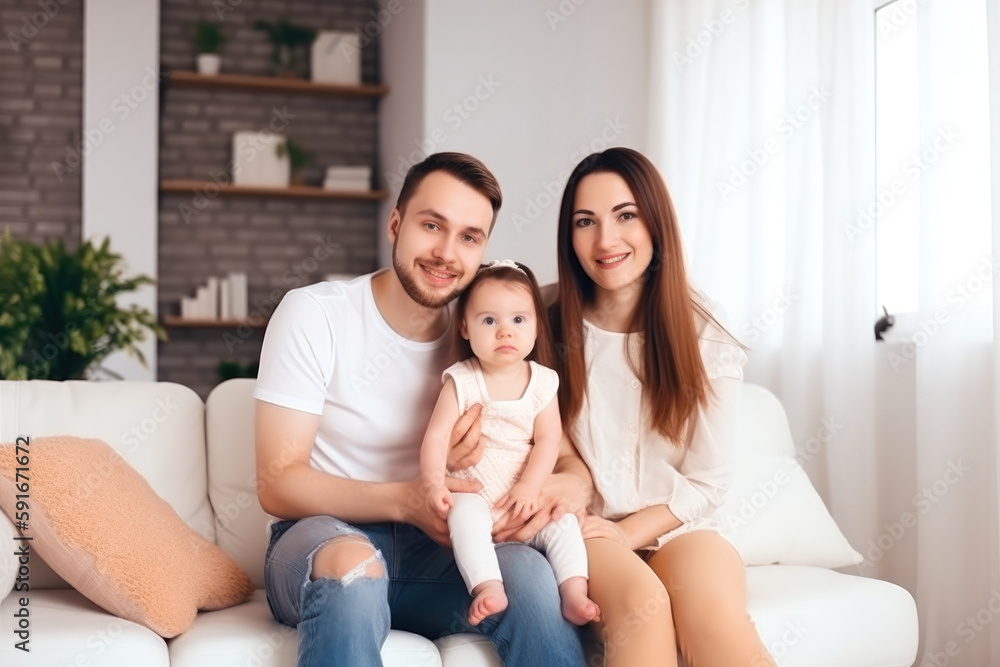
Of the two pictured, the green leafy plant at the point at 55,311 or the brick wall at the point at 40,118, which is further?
the brick wall at the point at 40,118

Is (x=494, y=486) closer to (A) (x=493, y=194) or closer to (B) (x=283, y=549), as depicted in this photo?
(B) (x=283, y=549)

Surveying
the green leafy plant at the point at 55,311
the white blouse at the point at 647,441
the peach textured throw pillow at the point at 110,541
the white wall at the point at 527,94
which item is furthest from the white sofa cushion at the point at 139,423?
the white wall at the point at 527,94

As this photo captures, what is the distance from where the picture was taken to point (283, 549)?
178cm

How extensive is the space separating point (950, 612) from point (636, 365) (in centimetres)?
119

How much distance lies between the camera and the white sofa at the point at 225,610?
1677 mm

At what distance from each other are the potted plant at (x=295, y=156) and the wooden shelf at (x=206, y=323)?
79 cm

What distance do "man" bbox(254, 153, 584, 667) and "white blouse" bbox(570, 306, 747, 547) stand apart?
284mm

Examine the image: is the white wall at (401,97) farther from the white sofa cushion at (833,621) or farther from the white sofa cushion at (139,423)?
the white sofa cushion at (833,621)

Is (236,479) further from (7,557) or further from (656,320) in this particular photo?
(656,320)

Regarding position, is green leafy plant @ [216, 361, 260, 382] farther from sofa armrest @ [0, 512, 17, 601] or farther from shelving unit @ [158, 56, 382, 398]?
sofa armrest @ [0, 512, 17, 601]

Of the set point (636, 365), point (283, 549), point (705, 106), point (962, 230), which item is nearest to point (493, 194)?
point (636, 365)

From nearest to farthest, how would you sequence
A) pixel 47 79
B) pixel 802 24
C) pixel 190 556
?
pixel 190 556 → pixel 802 24 → pixel 47 79

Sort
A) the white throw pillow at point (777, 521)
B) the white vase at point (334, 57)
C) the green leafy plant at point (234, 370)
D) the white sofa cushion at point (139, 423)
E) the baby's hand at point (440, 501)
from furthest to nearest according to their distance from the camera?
the white vase at point (334, 57) → the green leafy plant at point (234, 370) → the white throw pillow at point (777, 521) → the white sofa cushion at point (139, 423) → the baby's hand at point (440, 501)

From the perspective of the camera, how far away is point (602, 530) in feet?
6.35
